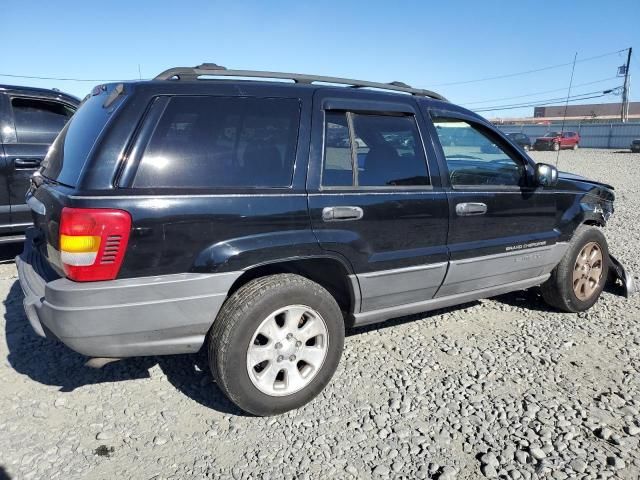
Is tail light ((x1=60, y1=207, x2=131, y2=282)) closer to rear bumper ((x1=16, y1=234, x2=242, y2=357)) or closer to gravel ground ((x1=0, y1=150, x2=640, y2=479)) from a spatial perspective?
rear bumper ((x1=16, y1=234, x2=242, y2=357))

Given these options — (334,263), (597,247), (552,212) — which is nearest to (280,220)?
(334,263)

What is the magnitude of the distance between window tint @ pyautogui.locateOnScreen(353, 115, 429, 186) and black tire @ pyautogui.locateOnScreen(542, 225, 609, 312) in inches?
68.8

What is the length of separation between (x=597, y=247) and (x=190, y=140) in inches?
147

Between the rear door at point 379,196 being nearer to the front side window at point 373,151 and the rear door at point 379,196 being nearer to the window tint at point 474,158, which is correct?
the front side window at point 373,151

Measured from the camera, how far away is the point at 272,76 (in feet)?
9.96

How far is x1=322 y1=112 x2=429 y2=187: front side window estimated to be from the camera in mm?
3006

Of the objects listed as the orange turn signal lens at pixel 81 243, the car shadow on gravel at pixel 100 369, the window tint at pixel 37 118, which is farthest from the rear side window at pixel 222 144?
the window tint at pixel 37 118

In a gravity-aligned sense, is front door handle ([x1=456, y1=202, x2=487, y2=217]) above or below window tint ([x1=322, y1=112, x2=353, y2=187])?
below

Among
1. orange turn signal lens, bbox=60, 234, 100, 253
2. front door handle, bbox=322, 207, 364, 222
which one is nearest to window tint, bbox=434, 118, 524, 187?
front door handle, bbox=322, 207, 364, 222

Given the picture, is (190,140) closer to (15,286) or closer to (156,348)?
(156,348)

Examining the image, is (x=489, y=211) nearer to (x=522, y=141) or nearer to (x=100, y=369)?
(x=100, y=369)

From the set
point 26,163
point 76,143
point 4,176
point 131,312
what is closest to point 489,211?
point 131,312

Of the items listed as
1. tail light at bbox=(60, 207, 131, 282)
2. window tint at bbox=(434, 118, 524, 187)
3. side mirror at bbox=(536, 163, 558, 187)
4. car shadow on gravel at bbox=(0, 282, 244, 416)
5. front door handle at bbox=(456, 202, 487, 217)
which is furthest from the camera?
side mirror at bbox=(536, 163, 558, 187)

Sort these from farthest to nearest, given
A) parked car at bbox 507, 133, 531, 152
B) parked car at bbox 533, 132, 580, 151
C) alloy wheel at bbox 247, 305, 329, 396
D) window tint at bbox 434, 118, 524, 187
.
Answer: parked car at bbox 533, 132, 580, 151 → parked car at bbox 507, 133, 531, 152 → window tint at bbox 434, 118, 524, 187 → alloy wheel at bbox 247, 305, 329, 396
